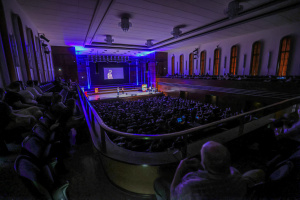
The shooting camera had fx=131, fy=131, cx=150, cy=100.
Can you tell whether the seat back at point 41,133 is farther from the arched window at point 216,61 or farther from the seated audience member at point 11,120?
the arched window at point 216,61

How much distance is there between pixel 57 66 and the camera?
12688 millimetres

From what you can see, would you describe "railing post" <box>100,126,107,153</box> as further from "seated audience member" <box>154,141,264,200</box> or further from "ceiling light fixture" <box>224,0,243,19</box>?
"ceiling light fixture" <box>224,0,243,19</box>

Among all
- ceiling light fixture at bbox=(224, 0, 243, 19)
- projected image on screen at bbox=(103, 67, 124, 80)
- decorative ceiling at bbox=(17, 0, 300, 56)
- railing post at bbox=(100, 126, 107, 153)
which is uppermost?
decorative ceiling at bbox=(17, 0, 300, 56)

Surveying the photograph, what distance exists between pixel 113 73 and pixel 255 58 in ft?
60.5

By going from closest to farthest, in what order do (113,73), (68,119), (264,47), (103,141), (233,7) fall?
(103,141) < (68,119) < (233,7) < (264,47) < (113,73)

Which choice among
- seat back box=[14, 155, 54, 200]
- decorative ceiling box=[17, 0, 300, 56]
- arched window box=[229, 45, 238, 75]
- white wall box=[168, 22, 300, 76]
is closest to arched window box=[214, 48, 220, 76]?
white wall box=[168, 22, 300, 76]

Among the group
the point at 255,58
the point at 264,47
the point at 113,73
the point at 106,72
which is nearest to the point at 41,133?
the point at 264,47

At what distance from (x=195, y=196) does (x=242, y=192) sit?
33cm

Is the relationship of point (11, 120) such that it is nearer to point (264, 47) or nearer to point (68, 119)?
point (68, 119)

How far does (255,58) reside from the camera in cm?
970

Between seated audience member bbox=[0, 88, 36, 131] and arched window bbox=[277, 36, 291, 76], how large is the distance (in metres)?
12.3

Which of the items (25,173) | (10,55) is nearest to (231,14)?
(25,173)

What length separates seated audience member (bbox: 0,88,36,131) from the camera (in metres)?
1.97

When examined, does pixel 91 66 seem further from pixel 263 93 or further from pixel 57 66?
pixel 263 93
